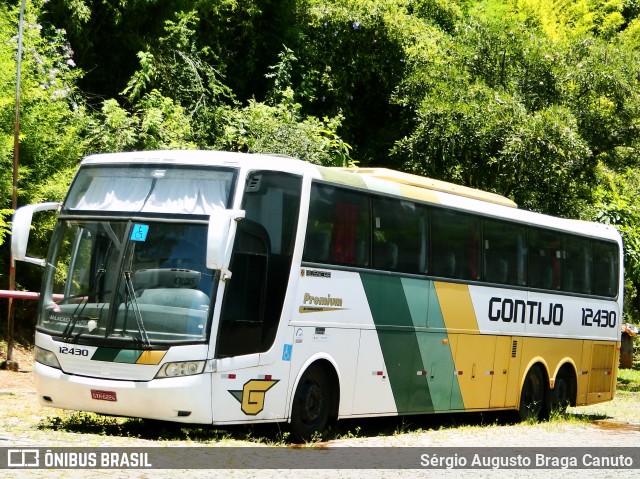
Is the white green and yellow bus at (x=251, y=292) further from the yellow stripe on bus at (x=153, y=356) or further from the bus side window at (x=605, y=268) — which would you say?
the bus side window at (x=605, y=268)

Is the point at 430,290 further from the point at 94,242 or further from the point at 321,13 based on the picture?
the point at 321,13

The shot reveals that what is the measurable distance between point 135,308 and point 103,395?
3.15 ft

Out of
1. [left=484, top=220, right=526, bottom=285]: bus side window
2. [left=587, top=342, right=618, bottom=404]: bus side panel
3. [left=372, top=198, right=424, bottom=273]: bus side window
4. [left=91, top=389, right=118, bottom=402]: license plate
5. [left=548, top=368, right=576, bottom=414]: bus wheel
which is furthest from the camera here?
[left=587, top=342, right=618, bottom=404]: bus side panel

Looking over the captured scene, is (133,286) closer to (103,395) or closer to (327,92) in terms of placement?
(103,395)

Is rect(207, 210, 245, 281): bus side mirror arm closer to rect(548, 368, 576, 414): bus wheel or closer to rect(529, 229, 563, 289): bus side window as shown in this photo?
rect(529, 229, 563, 289): bus side window

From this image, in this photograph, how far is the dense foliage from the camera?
21875mm

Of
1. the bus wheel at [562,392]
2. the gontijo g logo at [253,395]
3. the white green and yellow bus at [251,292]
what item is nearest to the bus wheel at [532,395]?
the bus wheel at [562,392]

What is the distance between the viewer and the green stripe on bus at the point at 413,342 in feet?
47.7

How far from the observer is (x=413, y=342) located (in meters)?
15.3

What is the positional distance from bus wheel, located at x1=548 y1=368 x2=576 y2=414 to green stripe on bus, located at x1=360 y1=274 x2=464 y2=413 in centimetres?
353

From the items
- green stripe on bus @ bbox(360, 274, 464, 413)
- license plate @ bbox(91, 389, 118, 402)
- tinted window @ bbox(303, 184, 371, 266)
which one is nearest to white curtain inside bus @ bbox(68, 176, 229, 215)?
tinted window @ bbox(303, 184, 371, 266)

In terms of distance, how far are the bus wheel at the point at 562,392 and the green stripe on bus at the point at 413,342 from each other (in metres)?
3.53

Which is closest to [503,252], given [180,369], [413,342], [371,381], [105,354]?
[413,342]

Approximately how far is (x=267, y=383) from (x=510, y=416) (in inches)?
318
